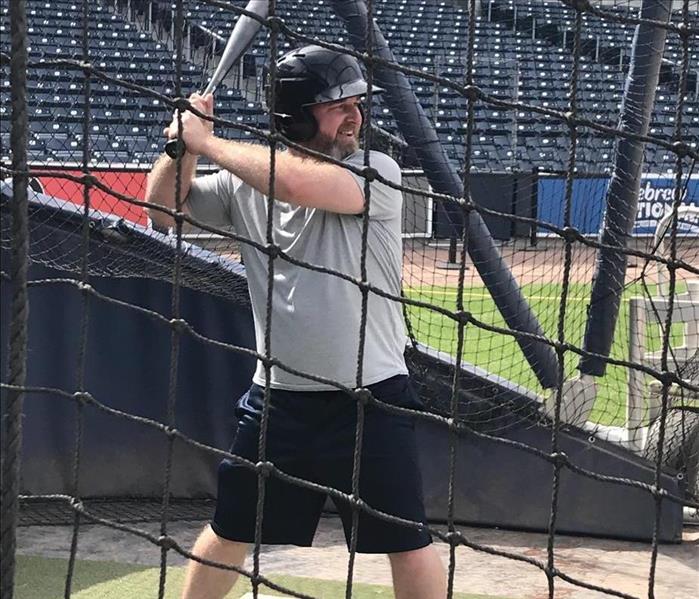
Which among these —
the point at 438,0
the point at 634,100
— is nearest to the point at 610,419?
the point at 634,100

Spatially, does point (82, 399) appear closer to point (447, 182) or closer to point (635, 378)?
point (447, 182)

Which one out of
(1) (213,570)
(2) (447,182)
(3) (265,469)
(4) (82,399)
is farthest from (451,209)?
(4) (82,399)

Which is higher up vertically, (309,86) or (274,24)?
(274,24)

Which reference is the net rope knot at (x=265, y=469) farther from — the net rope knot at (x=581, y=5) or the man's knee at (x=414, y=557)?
the net rope knot at (x=581, y=5)

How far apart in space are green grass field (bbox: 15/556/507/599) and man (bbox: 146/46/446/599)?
39.3 inches

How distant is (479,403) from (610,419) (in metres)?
1.39

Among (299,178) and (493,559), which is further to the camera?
(493,559)

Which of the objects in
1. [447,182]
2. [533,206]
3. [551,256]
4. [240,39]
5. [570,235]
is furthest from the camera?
[533,206]

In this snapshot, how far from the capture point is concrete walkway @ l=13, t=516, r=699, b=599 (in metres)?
3.99

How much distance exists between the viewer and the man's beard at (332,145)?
2.86 metres

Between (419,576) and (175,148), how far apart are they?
1.19 meters

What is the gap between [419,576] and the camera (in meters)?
2.83

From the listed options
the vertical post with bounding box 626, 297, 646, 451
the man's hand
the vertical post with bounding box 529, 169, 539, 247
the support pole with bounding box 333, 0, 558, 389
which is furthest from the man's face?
the vertical post with bounding box 529, 169, 539, 247

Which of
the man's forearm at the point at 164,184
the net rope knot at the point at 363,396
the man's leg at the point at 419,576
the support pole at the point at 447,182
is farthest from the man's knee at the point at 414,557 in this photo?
the support pole at the point at 447,182
